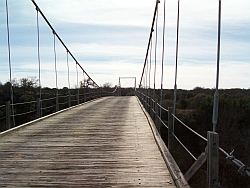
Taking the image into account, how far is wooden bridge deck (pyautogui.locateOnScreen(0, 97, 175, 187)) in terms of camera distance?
9.38ft

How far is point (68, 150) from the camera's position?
4.11m

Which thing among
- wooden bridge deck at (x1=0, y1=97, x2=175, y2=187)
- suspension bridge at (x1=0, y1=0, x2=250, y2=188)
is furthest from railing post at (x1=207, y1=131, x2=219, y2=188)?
wooden bridge deck at (x1=0, y1=97, x2=175, y2=187)

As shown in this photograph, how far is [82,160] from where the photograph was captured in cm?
358

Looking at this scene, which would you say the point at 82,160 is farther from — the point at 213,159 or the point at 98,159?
the point at 213,159

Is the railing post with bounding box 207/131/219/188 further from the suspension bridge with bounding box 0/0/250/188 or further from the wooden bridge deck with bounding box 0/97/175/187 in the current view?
the wooden bridge deck with bounding box 0/97/175/187

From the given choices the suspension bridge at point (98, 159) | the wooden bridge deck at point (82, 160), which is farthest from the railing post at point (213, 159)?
the wooden bridge deck at point (82, 160)

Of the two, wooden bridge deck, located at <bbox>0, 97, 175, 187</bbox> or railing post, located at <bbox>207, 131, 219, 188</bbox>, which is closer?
railing post, located at <bbox>207, 131, 219, 188</bbox>

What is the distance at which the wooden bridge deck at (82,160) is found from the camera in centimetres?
286

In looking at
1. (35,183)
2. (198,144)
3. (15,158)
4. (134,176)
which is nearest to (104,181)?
(134,176)

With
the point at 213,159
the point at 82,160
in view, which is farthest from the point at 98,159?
the point at 213,159

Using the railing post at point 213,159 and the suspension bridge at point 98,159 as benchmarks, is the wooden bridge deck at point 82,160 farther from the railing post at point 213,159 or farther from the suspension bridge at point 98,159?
the railing post at point 213,159

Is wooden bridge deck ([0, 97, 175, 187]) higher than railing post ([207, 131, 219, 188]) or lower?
lower

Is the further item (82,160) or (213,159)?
(82,160)

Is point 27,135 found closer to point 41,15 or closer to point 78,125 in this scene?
point 78,125
